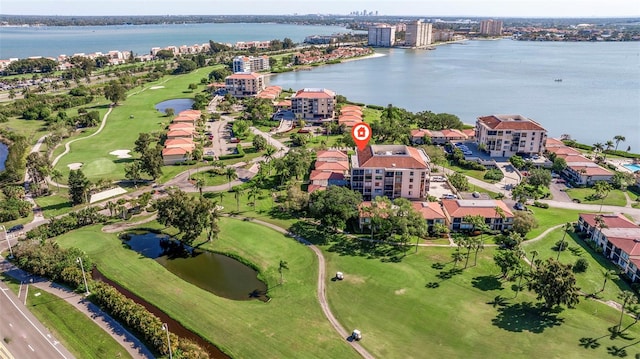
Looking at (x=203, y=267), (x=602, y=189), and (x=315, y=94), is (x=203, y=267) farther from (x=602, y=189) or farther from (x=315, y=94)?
(x=315, y=94)

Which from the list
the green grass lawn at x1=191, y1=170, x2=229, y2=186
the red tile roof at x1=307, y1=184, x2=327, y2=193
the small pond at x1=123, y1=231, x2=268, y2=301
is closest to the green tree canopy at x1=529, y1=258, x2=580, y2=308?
the small pond at x1=123, y1=231, x2=268, y2=301

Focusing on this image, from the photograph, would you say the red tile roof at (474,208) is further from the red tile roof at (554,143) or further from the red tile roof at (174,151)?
the red tile roof at (174,151)

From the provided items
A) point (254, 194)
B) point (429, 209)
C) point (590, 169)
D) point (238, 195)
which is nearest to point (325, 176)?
point (254, 194)

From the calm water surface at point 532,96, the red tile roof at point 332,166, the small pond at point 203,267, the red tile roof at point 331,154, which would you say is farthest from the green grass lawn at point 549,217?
the calm water surface at point 532,96

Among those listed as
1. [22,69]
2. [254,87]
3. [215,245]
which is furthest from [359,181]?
[22,69]

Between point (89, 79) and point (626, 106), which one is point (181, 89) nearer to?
point (89, 79)

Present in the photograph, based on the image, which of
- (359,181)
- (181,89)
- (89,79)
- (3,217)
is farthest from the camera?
(89,79)

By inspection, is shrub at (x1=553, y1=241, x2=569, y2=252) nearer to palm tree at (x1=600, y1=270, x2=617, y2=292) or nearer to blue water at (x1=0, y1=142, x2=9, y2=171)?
palm tree at (x1=600, y1=270, x2=617, y2=292)
